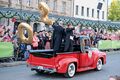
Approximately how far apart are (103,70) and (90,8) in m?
41.9

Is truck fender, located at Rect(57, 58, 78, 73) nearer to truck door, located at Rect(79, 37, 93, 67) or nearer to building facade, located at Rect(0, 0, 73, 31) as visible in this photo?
truck door, located at Rect(79, 37, 93, 67)

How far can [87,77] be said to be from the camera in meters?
14.4

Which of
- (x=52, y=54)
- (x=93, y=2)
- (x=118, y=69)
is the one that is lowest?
(x=118, y=69)

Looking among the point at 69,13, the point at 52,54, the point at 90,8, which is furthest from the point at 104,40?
the point at 90,8

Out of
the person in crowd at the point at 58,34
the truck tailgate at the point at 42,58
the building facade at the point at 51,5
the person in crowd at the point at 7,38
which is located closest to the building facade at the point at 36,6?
the building facade at the point at 51,5

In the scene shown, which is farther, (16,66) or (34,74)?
(16,66)

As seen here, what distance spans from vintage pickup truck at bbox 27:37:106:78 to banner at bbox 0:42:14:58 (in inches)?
141

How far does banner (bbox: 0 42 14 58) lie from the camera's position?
705 inches

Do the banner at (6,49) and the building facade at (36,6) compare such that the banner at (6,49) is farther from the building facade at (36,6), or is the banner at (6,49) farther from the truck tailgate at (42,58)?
the building facade at (36,6)

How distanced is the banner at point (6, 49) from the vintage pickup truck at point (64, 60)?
11.8ft

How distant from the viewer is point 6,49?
18219 millimetres

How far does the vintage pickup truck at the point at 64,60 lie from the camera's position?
13.6 m

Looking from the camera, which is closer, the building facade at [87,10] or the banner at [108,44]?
the banner at [108,44]

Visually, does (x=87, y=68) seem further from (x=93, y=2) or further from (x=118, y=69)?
(x=93, y=2)
